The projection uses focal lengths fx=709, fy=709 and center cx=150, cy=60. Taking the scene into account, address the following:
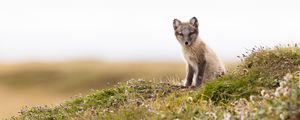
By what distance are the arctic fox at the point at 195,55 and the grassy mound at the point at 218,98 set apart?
0.97 meters

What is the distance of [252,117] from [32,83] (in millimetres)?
34811

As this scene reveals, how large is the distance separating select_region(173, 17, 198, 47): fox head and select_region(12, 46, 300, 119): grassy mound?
3.91ft

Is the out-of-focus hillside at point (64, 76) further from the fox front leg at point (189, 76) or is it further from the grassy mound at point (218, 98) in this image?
the grassy mound at point (218, 98)

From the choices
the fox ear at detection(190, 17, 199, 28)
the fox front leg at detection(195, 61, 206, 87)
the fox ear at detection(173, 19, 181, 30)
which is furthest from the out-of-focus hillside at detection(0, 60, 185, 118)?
the fox front leg at detection(195, 61, 206, 87)

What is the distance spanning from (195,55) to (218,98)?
133 inches

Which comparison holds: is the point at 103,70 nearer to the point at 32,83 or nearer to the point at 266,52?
the point at 32,83

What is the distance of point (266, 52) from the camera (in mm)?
13266

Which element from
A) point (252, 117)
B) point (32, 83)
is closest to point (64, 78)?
point (32, 83)

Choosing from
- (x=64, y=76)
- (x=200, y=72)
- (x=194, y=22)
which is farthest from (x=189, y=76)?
(x=64, y=76)

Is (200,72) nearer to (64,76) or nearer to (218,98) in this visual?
(218,98)

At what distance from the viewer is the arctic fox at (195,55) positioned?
48.7 ft

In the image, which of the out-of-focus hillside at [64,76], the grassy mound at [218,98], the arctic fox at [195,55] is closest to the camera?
the grassy mound at [218,98]

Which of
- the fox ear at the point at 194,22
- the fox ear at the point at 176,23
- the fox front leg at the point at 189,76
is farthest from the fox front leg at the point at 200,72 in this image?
the fox ear at the point at 176,23

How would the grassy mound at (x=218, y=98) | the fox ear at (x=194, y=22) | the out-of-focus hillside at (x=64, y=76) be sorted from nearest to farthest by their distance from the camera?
the grassy mound at (x=218, y=98), the fox ear at (x=194, y=22), the out-of-focus hillside at (x=64, y=76)
